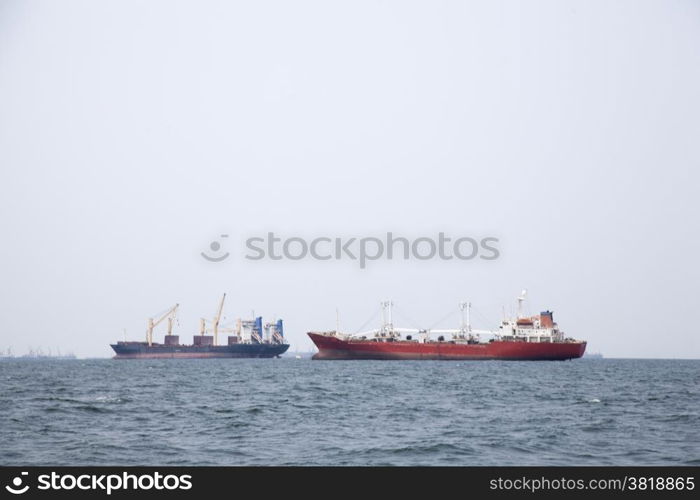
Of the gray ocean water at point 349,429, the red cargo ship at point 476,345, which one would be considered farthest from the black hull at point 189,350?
the gray ocean water at point 349,429

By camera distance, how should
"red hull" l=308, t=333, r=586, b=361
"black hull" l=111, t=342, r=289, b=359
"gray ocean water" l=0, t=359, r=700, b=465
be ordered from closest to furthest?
1. "gray ocean water" l=0, t=359, r=700, b=465
2. "red hull" l=308, t=333, r=586, b=361
3. "black hull" l=111, t=342, r=289, b=359

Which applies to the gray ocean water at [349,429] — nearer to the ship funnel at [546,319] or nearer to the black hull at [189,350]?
the ship funnel at [546,319]

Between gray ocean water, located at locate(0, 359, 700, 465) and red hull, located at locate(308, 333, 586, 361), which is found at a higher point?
red hull, located at locate(308, 333, 586, 361)

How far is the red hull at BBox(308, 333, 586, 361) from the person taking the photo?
132 m

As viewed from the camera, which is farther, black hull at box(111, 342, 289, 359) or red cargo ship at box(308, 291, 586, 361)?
black hull at box(111, 342, 289, 359)

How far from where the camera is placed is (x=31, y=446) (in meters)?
26.2

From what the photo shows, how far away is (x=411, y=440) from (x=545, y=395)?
24188 millimetres

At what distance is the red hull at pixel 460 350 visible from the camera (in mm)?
131875

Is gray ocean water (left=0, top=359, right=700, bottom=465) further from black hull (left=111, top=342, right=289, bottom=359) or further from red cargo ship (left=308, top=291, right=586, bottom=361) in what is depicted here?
black hull (left=111, top=342, right=289, bottom=359)

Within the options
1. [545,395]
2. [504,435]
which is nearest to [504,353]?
[545,395]

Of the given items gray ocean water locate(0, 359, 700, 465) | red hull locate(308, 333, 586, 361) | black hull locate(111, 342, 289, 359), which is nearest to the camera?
gray ocean water locate(0, 359, 700, 465)

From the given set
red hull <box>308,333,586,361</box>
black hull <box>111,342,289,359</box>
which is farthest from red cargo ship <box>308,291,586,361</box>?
black hull <box>111,342,289,359</box>
